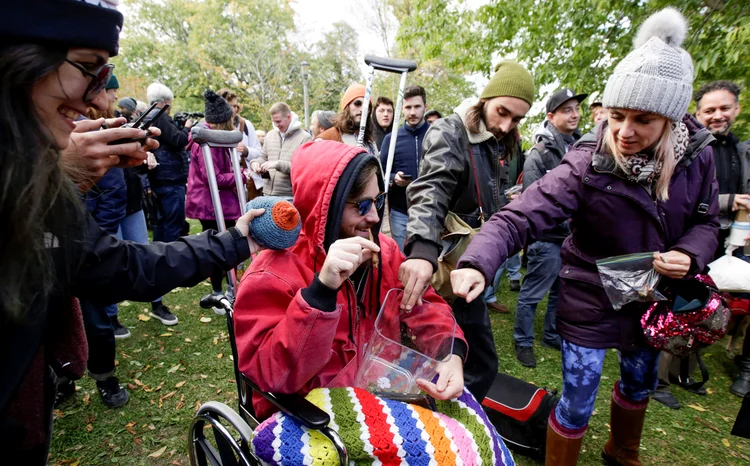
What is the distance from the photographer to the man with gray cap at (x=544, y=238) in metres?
3.78

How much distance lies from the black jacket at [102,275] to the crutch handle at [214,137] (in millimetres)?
1117

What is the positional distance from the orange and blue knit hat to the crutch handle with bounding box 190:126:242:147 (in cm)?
116

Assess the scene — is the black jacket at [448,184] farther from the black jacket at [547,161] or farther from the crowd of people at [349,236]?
the black jacket at [547,161]

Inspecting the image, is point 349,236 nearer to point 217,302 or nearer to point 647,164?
point 217,302

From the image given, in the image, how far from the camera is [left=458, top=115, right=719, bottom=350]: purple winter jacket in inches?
71.1

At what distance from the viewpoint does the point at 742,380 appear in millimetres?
3561

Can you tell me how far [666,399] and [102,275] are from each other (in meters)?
3.91

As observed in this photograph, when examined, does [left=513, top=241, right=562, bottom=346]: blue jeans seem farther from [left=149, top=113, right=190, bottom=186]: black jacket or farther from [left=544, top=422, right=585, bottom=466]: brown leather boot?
[left=149, top=113, right=190, bottom=186]: black jacket

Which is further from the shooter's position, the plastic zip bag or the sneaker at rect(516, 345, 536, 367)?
the sneaker at rect(516, 345, 536, 367)

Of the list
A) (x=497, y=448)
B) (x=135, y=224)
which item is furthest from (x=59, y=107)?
(x=135, y=224)

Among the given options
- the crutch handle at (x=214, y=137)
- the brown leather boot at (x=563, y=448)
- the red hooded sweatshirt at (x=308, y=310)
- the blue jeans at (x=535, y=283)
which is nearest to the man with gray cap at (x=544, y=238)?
the blue jeans at (x=535, y=283)

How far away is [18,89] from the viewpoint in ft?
2.73

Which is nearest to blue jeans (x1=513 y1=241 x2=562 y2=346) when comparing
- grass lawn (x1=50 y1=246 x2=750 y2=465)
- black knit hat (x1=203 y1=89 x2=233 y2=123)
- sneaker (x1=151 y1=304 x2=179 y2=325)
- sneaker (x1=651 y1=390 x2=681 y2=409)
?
grass lawn (x1=50 y1=246 x2=750 y2=465)

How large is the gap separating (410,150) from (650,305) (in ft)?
10.6
